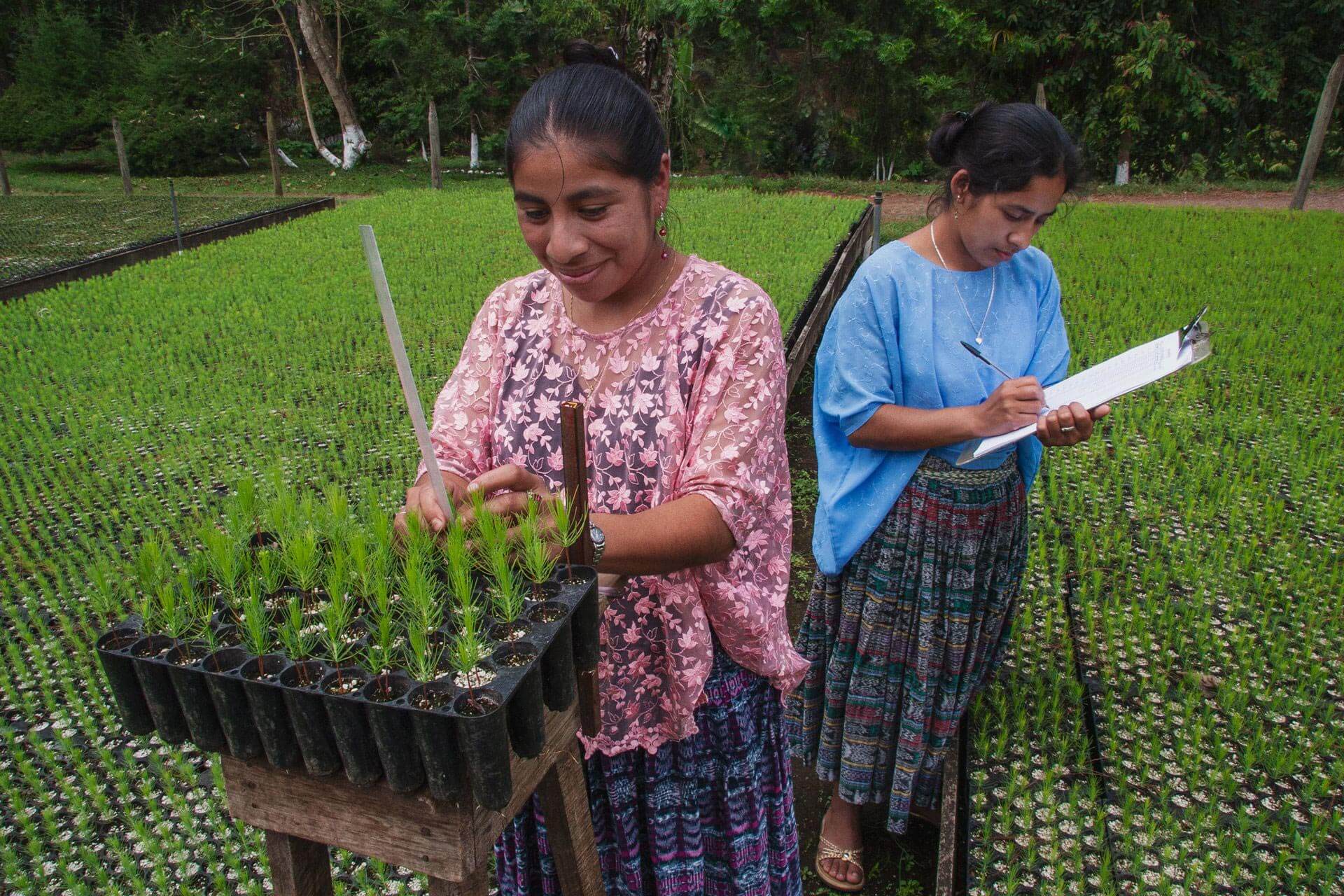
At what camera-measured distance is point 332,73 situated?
19.9 m

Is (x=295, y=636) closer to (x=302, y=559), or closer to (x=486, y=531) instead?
(x=302, y=559)

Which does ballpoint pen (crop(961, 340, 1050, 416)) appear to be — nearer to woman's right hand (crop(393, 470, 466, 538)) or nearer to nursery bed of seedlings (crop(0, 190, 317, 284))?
woman's right hand (crop(393, 470, 466, 538))

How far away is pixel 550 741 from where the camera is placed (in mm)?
1158

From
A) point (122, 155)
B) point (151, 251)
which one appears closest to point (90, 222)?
point (122, 155)

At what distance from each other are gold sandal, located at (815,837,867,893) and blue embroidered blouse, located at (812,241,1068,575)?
83 centimetres

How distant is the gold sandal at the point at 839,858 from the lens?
2.42m

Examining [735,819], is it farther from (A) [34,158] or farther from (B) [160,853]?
(A) [34,158]

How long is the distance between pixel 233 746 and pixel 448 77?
2109 centimetres

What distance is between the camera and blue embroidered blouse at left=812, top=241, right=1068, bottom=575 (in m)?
2.05

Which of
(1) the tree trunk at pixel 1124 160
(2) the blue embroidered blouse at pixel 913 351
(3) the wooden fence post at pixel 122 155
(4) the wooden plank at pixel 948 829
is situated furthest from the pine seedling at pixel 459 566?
(1) the tree trunk at pixel 1124 160

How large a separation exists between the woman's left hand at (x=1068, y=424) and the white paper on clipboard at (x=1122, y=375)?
0.02 m

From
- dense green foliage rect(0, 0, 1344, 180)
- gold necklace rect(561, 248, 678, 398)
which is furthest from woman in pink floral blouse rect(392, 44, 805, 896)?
dense green foliage rect(0, 0, 1344, 180)

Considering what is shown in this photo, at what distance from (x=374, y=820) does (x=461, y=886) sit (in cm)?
12

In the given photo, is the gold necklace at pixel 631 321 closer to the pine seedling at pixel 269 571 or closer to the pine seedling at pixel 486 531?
the pine seedling at pixel 486 531
